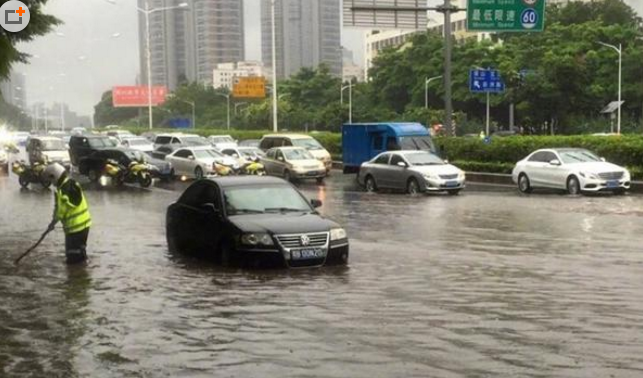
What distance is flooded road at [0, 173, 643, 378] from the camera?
736 cm

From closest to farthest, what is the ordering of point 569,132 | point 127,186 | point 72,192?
point 72,192 < point 127,186 < point 569,132

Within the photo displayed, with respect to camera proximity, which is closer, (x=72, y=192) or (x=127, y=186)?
(x=72, y=192)

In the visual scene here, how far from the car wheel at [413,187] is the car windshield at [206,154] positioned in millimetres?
11079

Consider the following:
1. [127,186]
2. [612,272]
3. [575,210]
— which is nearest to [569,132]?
[127,186]

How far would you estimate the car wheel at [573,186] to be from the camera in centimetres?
2633

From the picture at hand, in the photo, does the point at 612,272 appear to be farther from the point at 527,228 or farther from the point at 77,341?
the point at 77,341

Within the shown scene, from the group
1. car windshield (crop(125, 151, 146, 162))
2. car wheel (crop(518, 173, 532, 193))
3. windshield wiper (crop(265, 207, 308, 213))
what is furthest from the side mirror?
car windshield (crop(125, 151, 146, 162))

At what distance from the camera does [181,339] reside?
8.33 meters

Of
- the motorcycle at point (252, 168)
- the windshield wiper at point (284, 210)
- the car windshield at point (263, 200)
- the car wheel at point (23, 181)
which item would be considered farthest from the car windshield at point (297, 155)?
the windshield wiper at point (284, 210)

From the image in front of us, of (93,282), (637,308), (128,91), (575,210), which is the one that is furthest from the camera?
(128,91)

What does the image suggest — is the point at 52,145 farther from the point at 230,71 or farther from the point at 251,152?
the point at 230,71

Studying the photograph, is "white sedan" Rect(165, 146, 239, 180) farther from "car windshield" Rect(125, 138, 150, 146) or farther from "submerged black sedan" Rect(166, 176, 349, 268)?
"submerged black sedan" Rect(166, 176, 349, 268)

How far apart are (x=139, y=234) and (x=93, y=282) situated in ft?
18.9

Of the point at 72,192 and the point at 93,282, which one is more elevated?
the point at 72,192
